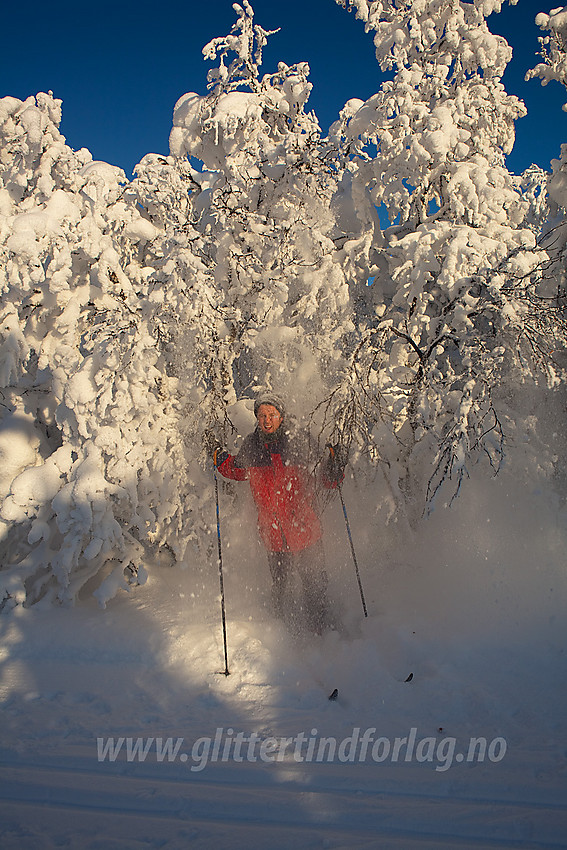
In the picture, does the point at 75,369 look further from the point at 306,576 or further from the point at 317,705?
the point at 317,705

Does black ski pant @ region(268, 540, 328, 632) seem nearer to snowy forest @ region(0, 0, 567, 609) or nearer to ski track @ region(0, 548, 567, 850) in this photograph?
ski track @ region(0, 548, 567, 850)

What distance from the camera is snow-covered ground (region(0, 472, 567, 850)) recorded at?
2.65 meters

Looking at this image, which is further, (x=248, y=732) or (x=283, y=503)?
(x=283, y=503)

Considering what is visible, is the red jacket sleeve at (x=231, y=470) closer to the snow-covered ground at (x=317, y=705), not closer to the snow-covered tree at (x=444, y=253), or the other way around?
the snow-covered ground at (x=317, y=705)

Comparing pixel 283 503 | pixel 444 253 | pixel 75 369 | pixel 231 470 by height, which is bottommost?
pixel 283 503

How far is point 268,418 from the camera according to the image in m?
5.38

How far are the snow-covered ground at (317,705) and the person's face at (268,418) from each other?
1.61 meters

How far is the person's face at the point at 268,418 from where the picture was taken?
538 cm

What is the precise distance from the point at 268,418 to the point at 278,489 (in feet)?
2.67

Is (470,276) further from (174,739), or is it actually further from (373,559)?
(174,739)

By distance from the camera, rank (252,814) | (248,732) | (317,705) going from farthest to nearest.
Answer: (317,705), (248,732), (252,814)

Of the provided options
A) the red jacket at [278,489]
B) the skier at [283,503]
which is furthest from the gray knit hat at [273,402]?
the red jacket at [278,489]

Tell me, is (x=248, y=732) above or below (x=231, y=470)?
below

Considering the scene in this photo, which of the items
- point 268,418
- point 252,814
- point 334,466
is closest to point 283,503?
point 334,466
